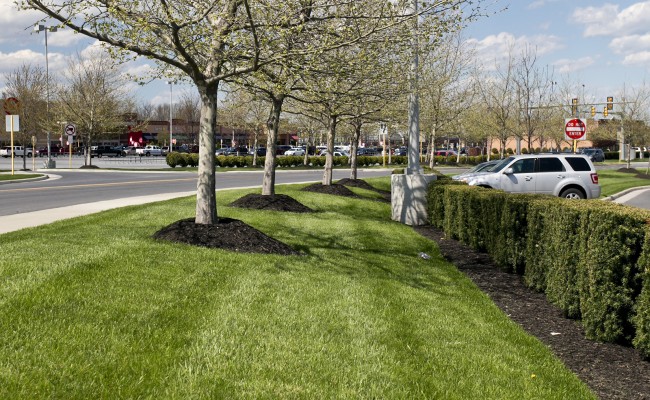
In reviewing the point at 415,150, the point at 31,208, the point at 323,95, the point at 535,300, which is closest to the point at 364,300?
the point at 535,300

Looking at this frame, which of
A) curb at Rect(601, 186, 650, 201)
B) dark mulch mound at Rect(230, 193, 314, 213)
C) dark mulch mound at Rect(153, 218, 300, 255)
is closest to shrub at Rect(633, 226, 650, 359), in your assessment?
dark mulch mound at Rect(153, 218, 300, 255)

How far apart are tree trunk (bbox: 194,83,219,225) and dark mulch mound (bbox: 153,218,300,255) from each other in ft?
0.84

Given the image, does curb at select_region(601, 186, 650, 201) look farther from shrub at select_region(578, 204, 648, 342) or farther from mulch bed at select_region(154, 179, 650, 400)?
shrub at select_region(578, 204, 648, 342)

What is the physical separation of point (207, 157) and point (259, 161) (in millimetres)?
41369

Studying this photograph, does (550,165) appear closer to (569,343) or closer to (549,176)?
(549,176)

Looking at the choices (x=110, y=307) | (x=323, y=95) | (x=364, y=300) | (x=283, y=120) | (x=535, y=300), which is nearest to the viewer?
(x=110, y=307)

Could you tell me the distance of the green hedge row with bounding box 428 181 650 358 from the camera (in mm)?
6438

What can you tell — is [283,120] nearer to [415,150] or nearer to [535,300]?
[415,150]

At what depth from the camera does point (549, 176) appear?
19.6 meters

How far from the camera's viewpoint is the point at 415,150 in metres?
16.5

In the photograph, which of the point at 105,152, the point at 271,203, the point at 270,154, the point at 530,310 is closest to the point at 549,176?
the point at 270,154

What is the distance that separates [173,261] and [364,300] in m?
2.53

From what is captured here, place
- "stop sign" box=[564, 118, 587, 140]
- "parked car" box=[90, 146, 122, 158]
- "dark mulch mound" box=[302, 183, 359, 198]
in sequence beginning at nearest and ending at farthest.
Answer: "dark mulch mound" box=[302, 183, 359, 198] → "stop sign" box=[564, 118, 587, 140] → "parked car" box=[90, 146, 122, 158]

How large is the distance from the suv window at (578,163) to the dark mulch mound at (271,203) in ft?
30.4
